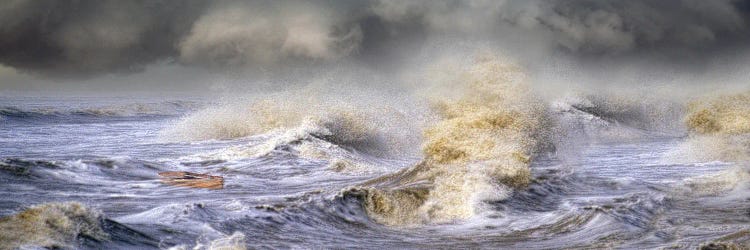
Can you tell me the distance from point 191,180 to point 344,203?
389 centimetres

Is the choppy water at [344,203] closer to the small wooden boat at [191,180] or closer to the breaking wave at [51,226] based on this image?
the breaking wave at [51,226]

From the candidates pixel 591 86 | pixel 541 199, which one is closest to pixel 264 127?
pixel 541 199

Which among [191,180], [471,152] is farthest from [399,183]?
[191,180]

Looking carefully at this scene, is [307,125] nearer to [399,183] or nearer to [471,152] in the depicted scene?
[471,152]

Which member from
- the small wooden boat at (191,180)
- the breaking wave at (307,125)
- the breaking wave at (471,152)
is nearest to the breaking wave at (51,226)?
the breaking wave at (471,152)

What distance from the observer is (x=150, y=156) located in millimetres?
18734

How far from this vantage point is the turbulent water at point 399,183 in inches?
348

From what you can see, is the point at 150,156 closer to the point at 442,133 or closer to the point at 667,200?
the point at 442,133

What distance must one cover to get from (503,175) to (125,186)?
6118 mm

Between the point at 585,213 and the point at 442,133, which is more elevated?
the point at 442,133

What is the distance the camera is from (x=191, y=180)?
13.7 m

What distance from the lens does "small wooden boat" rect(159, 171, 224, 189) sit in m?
13.2

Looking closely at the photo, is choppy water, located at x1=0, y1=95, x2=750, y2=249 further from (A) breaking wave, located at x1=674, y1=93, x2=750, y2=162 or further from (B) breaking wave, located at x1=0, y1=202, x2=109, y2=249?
(A) breaking wave, located at x1=674, y1=93, x2=750, y2=162

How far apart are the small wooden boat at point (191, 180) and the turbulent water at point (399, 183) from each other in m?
0.26
